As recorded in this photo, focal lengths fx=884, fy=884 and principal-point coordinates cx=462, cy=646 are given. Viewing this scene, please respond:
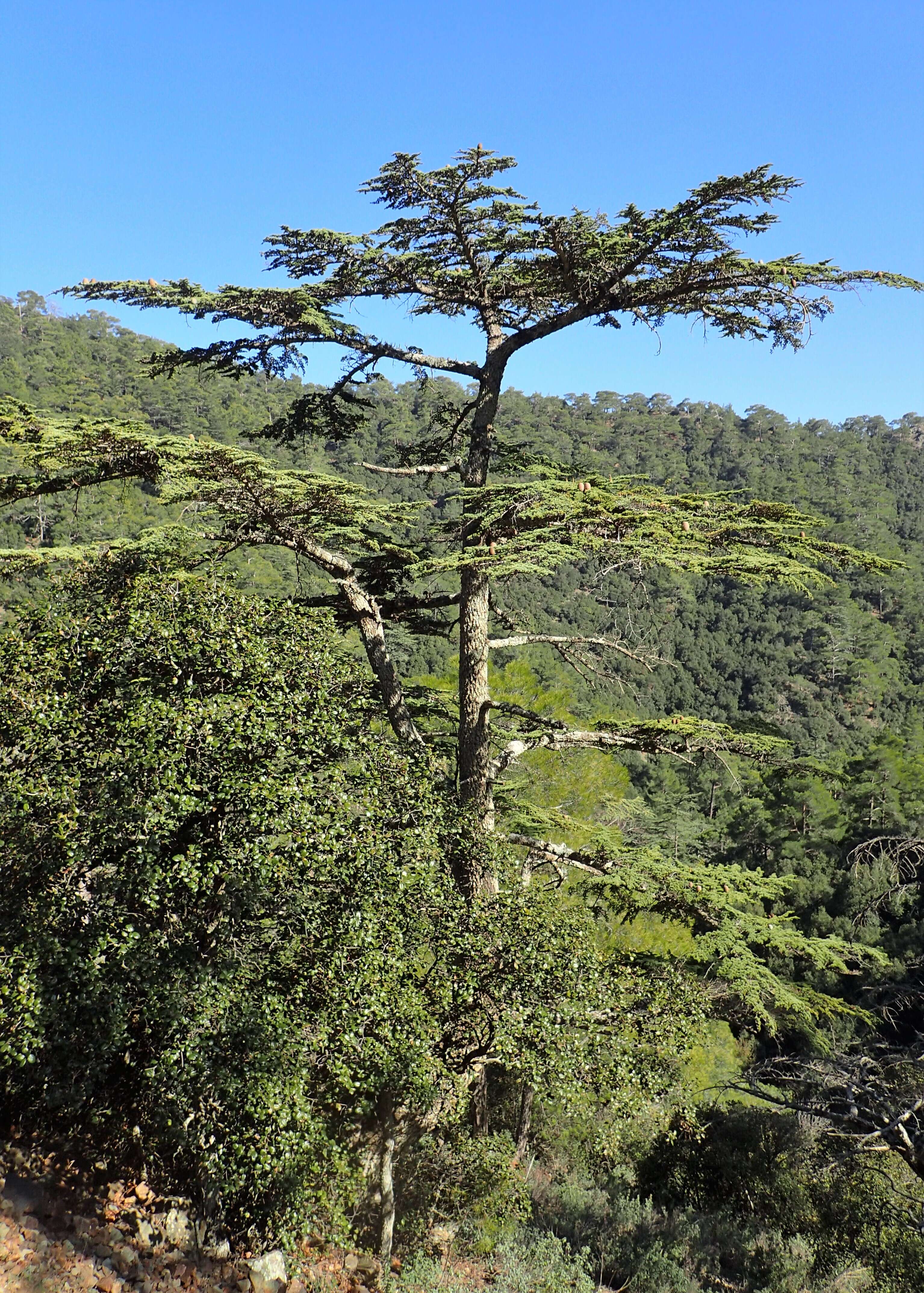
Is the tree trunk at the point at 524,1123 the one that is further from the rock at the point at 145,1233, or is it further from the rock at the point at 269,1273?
the rock at the point at 145,1233

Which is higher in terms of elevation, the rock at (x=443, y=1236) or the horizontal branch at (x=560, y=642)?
the horizontal branch at (x=560, y=642)

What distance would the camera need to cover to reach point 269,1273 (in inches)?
270

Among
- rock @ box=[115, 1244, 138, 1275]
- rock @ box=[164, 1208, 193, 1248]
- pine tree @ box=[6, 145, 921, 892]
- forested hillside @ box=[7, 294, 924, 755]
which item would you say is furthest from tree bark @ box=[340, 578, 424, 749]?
forested hillside @ box=[7, 294, 924, 755]

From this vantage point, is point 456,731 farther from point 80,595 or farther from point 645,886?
point 80,595

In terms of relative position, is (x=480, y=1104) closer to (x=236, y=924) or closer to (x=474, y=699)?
(x=474, y=699)

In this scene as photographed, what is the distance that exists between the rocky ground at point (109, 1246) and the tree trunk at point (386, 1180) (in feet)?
0.93

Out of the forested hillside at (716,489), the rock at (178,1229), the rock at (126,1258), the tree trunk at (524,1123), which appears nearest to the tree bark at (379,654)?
the rock at (178,1229)

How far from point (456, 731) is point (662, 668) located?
147 feet

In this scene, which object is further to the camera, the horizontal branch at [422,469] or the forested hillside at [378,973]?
the horizontal branch at [422,469]

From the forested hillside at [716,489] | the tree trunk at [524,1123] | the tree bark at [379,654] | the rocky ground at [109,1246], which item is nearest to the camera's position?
the rocky ground at [109,1246]

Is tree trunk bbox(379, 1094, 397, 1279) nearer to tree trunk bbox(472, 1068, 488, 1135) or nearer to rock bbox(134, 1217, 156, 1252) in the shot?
tree trunk bbox(472, 1068, 488, 1135)

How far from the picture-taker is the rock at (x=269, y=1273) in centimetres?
667

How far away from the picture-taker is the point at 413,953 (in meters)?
6.77

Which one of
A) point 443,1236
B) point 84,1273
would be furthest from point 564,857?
point 84,1273
